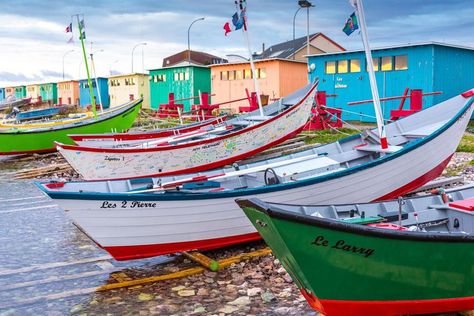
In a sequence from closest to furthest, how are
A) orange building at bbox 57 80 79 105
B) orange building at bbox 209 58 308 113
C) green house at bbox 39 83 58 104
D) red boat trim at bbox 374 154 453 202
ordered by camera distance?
red boat trim at bbox 374 154 453 202
orange building at bbox 209 58 308 113
orange building at bbox 57 80 79 105
green house at bbox 39 83 58 104

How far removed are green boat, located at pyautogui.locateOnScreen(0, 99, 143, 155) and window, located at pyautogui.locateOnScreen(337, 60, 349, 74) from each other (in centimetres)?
1320

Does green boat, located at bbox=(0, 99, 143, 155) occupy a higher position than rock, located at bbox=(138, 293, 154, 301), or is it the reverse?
green boat, located at bbox=(0, 99, 143, 155)

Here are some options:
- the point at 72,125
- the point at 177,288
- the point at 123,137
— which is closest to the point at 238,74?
the point at 72,125

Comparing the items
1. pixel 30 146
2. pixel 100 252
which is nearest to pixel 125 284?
pixel 100 252

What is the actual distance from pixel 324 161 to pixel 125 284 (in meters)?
5.54

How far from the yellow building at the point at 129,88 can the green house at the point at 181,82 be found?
18.8 feet

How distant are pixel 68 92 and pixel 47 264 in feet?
235

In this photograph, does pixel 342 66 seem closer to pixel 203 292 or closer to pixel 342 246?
pixel 203 292

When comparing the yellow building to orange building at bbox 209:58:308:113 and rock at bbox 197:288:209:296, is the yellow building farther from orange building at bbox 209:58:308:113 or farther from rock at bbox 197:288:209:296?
rock at bbox 197:288:209:296

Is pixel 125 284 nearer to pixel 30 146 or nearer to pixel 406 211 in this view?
pixel 406 211

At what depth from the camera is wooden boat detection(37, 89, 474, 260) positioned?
918 centimetres

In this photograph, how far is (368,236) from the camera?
Answer: 20.0 feet

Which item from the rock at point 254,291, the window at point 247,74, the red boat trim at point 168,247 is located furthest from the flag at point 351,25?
the window at point 247,74

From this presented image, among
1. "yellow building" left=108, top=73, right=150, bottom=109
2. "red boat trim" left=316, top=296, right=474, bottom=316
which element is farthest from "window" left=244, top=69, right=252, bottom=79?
"red boat trim" left=316, top=296, right=474, bottom=316
